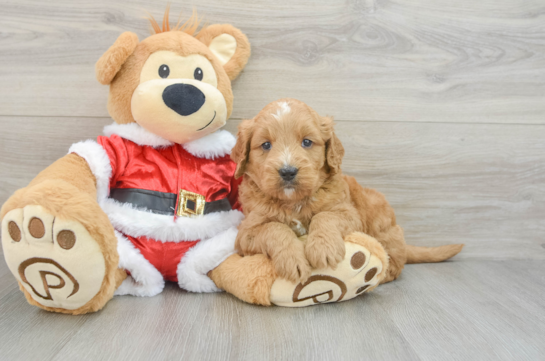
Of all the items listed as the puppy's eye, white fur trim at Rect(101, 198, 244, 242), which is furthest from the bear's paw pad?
the puppy's eye

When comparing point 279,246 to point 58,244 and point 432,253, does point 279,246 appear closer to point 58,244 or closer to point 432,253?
point 58,244

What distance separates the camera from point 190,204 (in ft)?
4.59

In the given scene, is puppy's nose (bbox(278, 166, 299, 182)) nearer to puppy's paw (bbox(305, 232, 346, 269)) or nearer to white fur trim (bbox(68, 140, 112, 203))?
puppy's paw (bbox(305, 232, 346, 269))

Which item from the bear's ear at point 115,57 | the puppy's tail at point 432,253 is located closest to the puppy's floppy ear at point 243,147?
the bear's ear at point 115,57

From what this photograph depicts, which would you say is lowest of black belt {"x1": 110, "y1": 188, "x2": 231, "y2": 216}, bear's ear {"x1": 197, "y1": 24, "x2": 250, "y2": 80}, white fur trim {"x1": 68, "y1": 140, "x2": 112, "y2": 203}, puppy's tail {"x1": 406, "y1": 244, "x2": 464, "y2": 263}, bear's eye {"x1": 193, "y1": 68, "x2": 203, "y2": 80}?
puppy's tail {"x1": 406, "y1": 244, "x2": 464, "y2": 263}

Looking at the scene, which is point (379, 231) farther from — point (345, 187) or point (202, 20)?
point (202, 20)

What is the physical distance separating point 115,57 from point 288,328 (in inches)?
41.3

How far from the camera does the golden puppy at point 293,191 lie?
3.79 feet

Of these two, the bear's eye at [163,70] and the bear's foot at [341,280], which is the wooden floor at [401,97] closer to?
the bear's foot at [341,280]

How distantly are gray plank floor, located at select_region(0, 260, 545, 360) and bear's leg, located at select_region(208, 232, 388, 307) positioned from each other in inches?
1.8

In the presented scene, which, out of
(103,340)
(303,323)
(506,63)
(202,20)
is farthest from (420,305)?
(202,20)

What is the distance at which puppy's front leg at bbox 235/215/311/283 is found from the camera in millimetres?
1137

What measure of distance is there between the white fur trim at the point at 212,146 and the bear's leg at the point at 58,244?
1.39ft

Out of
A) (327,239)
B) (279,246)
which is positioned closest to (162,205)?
(279,246)
